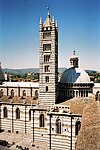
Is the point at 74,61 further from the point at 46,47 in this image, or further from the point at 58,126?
the point at 58,126

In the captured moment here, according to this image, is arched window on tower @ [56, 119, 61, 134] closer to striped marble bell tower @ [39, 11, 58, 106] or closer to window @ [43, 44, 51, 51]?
striped marble bell tower @ [39, 11, 58, 106]

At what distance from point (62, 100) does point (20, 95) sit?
10514 millimetres

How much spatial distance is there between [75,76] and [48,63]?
497 centimetres

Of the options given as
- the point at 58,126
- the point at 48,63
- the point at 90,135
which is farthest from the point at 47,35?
the point at 90,135

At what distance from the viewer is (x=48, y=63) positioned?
1201 inches

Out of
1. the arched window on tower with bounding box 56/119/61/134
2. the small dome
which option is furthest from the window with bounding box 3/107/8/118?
the arched window on tower with bounding box 56/119/61/134

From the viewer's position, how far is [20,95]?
129 ft

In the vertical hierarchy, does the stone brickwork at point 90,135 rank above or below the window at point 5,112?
above

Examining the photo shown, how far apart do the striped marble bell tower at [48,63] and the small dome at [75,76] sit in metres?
2.79

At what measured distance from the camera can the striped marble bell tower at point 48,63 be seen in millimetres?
30328

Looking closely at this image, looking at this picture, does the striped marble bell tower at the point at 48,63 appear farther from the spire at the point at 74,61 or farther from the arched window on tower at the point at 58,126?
the spire at the point at 74,61

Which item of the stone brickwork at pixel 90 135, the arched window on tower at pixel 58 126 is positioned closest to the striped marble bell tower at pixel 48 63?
the arched window on tower at pixel 58 126

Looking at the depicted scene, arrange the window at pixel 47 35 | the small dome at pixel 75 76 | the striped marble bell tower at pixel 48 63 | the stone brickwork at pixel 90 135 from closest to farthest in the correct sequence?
the stone brickwork at pixel 90 135
the striped marble bell tower at pixel 48 63
the window at pixel 47 35
the small dome at pixel 75 76

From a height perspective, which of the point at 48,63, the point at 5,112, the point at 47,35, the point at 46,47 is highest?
the point at 47,35
